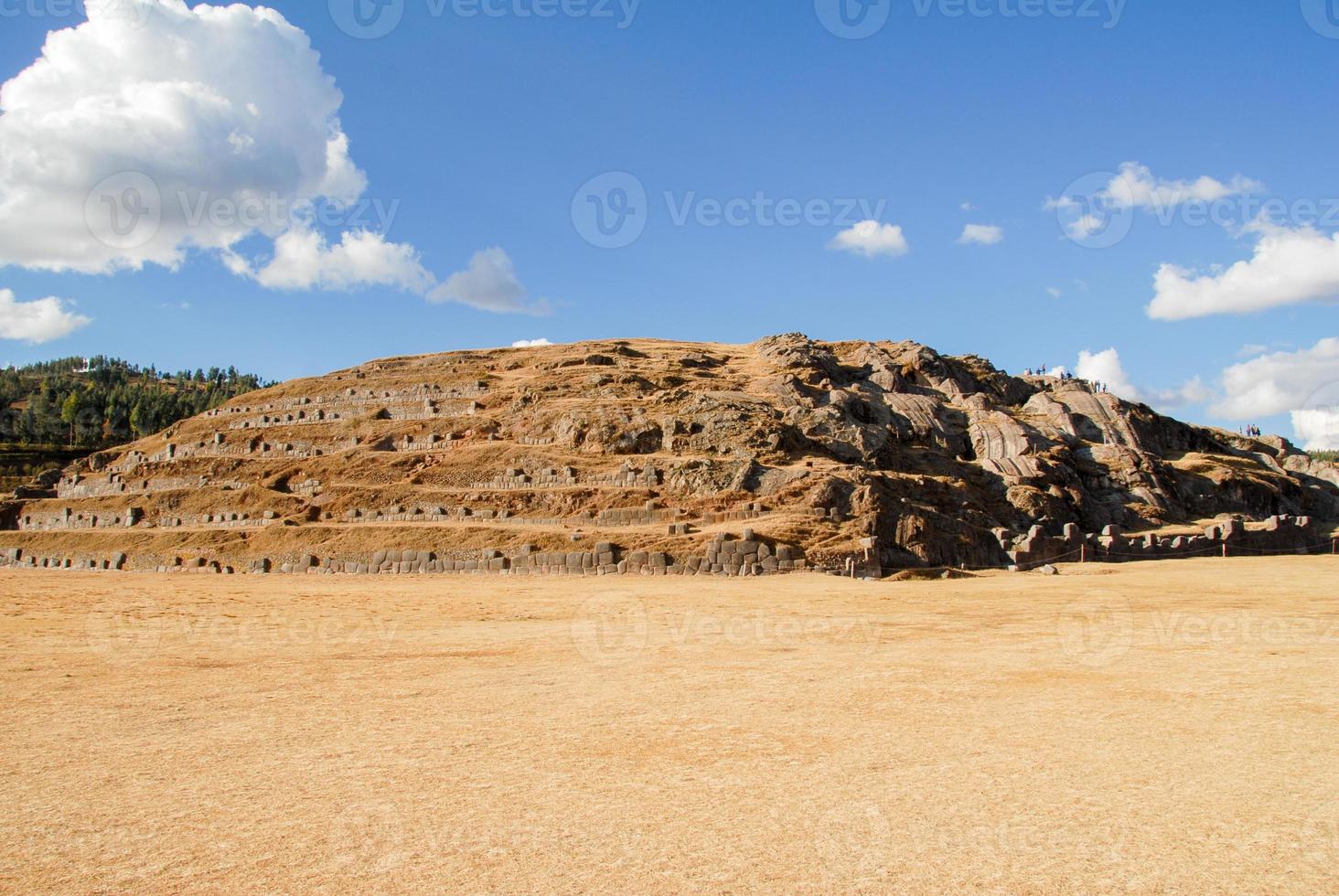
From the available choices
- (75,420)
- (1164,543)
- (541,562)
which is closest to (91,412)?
(75,420)

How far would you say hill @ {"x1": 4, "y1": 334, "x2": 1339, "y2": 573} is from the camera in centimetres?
3312

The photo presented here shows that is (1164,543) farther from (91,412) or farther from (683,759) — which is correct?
(91,412)

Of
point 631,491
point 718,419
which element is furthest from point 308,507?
point 718,419

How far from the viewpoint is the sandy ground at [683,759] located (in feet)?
18.5

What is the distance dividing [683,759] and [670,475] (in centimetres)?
2880

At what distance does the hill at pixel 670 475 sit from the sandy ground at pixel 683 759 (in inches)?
619

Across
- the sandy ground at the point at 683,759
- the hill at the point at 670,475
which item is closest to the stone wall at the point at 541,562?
the hill at the point at 670,475

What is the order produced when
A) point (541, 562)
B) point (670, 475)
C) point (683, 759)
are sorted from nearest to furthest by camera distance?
point (683, 759) < point (541, 562) < point (670, 475)

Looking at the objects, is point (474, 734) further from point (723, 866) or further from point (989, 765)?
point (989, 765)

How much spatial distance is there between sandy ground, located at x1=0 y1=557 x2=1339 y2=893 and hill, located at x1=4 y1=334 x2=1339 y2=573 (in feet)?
51.6

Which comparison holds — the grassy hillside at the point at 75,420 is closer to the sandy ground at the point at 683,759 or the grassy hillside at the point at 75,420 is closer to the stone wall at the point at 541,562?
the stone wall at the point at 541,562

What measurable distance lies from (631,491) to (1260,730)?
28919mm

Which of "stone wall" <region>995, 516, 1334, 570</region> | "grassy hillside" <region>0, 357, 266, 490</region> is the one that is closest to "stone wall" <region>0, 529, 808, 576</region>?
"stone wall" <region>995, 516, 1334, 570</region>

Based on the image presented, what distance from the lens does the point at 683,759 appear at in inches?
315
